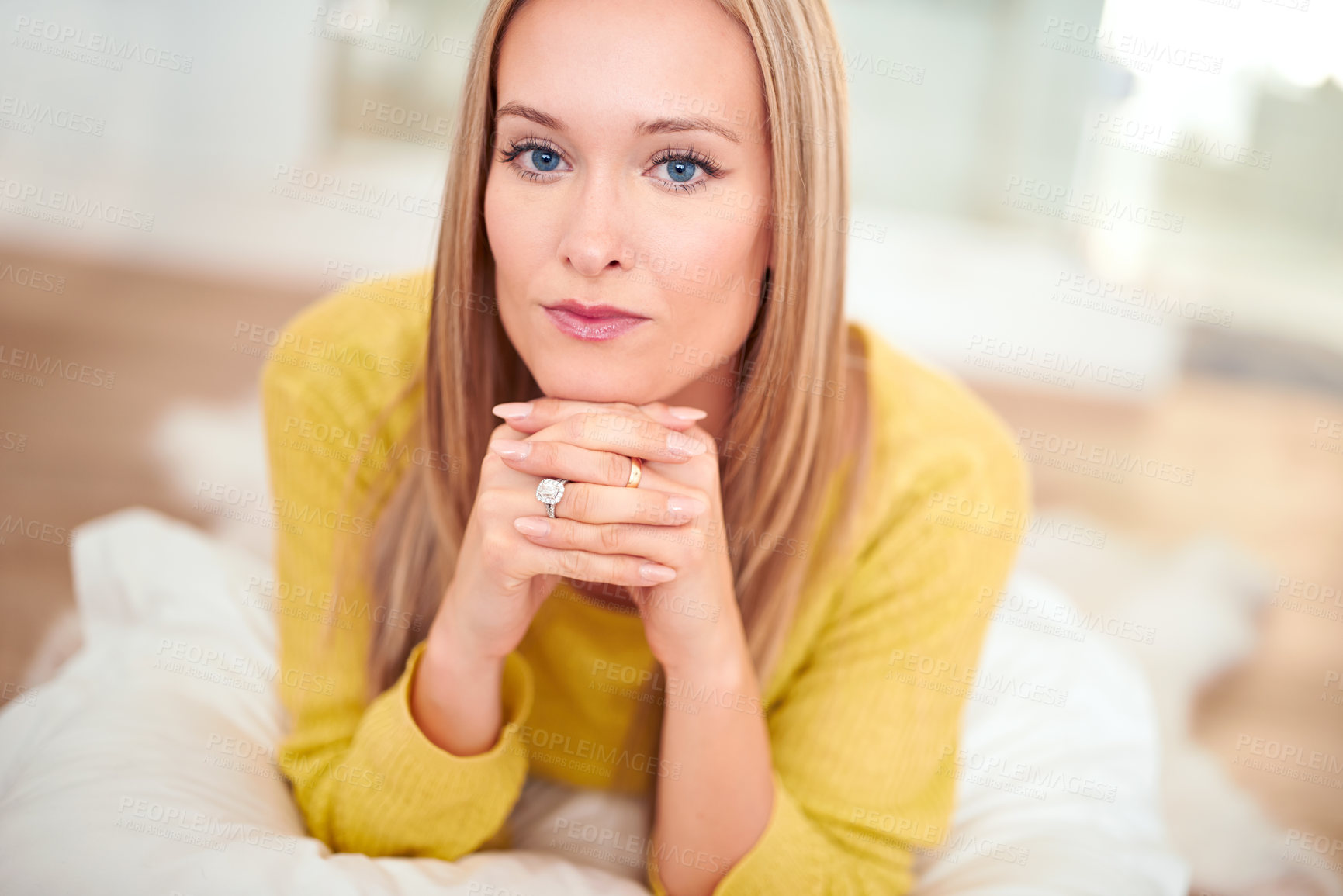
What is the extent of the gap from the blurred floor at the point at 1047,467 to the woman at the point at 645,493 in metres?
0.87

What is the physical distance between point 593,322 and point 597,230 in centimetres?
9

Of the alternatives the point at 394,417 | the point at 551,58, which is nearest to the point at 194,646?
the point at 394,417

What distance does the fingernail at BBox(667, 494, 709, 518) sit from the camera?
885 mm

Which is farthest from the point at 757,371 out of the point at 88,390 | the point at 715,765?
the point at 88,390

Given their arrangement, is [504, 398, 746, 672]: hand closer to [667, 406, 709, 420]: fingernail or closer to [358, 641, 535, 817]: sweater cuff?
[667, 406, 709, 420]: fingernail

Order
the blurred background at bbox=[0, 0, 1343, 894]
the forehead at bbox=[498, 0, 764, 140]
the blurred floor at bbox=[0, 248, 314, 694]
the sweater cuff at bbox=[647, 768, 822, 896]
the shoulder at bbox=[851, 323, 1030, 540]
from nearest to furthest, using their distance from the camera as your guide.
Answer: the forehead at bbox=[498, 0, 764, 140], the sweater cuff at bbox=[647, 768, 822, 896], the shoulder at bbox=[851, 323, 1030, 540], the blurred floor at bbox=[0, 248, 314, 694], the blurred background at bbox=[0, 0, 1343, 894]

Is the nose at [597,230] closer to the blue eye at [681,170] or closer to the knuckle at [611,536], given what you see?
the blue eye at [681,170]

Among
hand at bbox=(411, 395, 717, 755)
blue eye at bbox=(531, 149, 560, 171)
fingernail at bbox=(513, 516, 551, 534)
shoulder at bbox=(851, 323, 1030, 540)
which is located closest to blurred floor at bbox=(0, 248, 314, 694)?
hand at bbox=(411, 395, 717, 755)

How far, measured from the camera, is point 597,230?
0.89 meters

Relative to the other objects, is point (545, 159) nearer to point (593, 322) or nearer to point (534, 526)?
point (593, 322)

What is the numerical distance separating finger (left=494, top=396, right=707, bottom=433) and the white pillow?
18.0 inches

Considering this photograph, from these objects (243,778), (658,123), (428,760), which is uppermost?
(658,123)

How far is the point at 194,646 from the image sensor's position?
54.6 inches

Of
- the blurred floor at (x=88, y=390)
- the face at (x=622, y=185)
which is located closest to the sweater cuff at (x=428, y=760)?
the face at (x=622, y=185)
